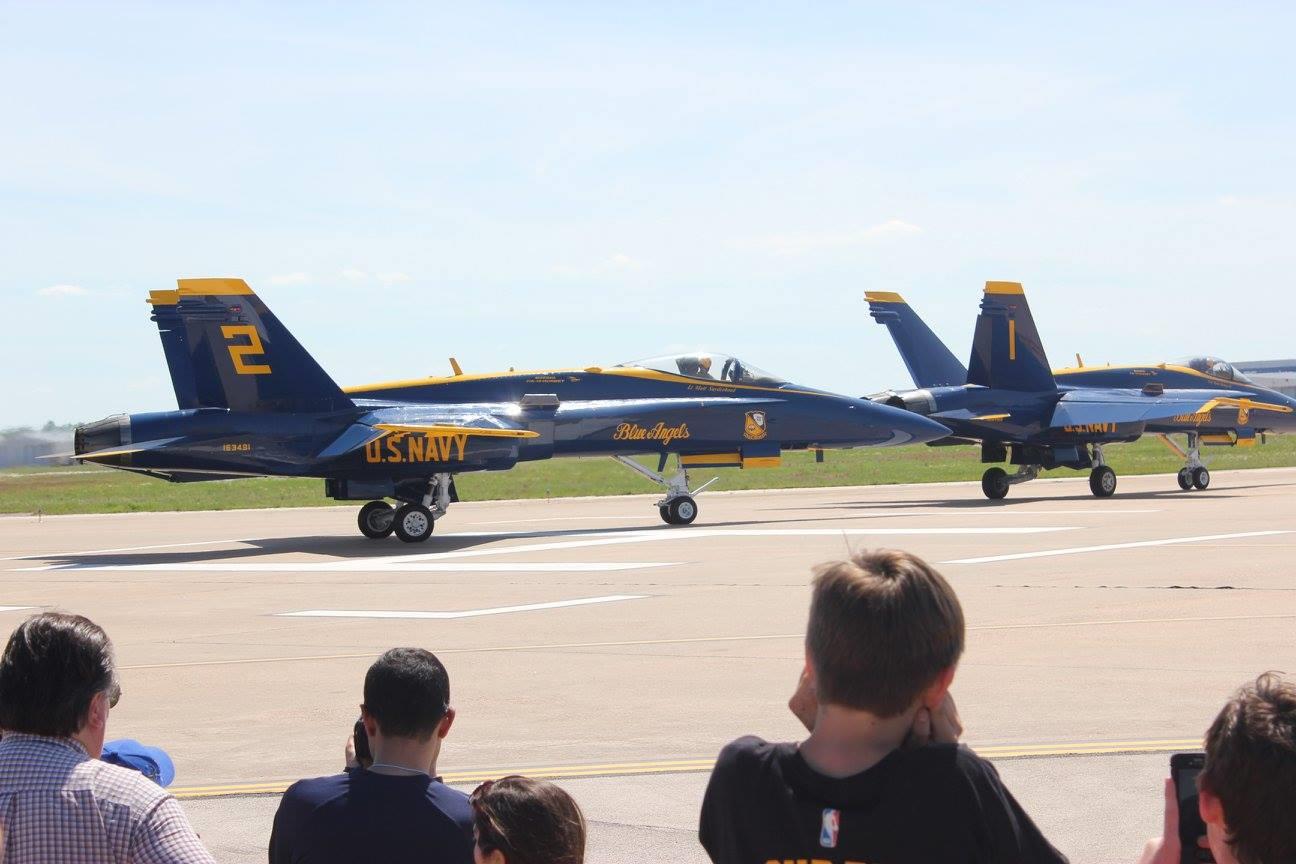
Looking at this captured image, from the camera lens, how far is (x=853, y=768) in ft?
9.03

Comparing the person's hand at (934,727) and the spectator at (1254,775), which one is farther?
the person's hand at (934,727)

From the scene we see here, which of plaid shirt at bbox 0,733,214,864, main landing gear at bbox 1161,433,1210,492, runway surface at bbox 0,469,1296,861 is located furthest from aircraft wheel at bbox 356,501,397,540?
plaid shirt at bbox 0,733,214,864

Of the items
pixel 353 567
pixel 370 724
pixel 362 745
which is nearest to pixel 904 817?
pixel 370 724

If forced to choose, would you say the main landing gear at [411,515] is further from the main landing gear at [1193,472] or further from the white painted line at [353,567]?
the main landing gear at [1193,472]

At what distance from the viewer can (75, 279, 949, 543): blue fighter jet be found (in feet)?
71.5

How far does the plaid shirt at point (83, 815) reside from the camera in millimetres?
3285

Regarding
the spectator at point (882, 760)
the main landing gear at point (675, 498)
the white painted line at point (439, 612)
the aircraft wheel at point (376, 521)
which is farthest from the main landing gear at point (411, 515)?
the spectator at point (882, 760)

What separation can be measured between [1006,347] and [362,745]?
29.1m

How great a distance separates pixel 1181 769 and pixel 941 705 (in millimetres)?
466

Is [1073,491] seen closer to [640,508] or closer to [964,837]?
[640,508]

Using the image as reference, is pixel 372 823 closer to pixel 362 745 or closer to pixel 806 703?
pixel 362 745

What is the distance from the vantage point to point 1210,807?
8.50ft

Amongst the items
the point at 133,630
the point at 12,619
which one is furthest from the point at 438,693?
the point at 12,619

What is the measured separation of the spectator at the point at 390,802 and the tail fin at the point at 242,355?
1907cm
